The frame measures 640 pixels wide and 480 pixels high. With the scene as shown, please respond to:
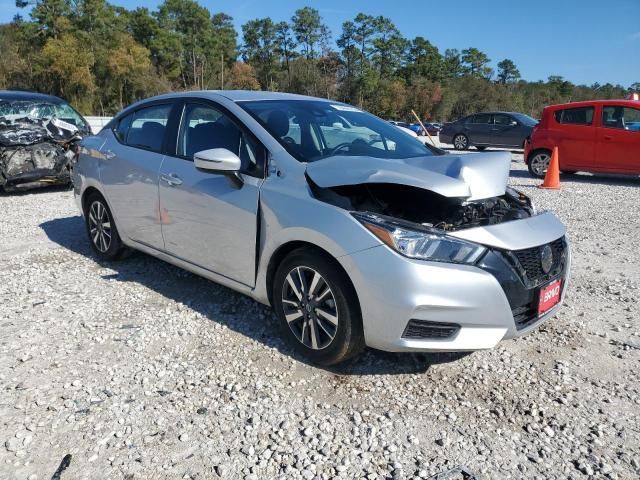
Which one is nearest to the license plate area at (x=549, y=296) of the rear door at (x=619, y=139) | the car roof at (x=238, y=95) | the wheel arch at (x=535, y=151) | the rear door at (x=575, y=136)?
the car roof at (x=238, y=95)

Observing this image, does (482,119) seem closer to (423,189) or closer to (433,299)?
(423,189)

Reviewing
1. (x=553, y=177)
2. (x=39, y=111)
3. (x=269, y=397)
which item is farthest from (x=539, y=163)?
(x=269, y=397)

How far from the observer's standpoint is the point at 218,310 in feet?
12.8

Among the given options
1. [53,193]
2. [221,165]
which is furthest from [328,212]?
[53,193]

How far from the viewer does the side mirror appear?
10.5 feet

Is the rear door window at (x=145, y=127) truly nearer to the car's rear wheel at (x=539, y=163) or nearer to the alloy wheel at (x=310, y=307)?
the alloy wheel at (x=310, y=307)

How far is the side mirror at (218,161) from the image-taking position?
10.5 feet

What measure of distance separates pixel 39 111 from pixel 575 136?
34.3 feet

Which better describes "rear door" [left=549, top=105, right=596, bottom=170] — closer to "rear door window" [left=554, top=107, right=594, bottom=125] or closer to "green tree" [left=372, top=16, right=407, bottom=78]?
"rear door window" [left=554, top=107, right=594, bottom=125]

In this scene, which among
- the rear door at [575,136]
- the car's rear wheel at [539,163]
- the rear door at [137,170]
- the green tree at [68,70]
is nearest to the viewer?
the rear door at [137,170]

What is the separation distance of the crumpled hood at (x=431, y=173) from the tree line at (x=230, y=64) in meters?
51.1

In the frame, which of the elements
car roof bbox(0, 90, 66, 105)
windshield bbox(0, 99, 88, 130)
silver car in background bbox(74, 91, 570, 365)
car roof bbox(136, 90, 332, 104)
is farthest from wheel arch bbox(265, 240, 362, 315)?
car roof bbox(0, 90, 66, 105)

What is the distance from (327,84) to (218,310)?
7352 cm

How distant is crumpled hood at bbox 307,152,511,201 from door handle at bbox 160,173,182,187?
1.21 m
